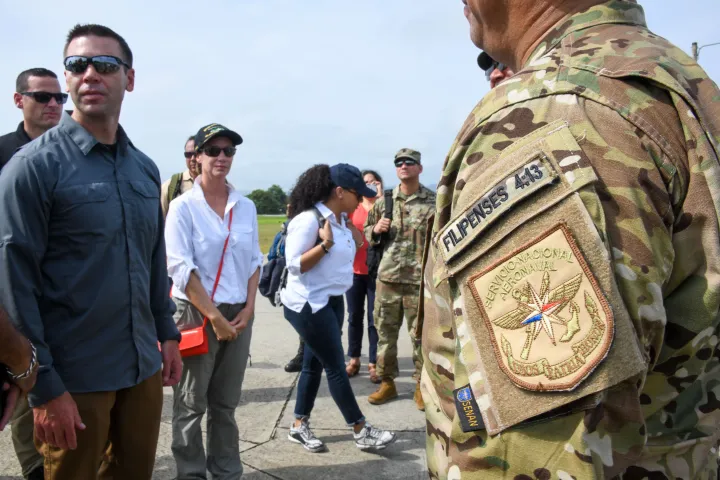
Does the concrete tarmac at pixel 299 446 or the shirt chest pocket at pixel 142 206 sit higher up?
the shirt chest pocket at pixel 142 206

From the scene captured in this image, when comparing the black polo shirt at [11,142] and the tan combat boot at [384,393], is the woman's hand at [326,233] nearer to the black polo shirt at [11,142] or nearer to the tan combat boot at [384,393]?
the tan combat boot at [384,393]

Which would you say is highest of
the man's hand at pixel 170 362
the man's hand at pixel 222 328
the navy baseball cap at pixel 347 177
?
the navy baseball cap at pixel 347 177

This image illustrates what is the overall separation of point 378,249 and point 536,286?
4578 mm

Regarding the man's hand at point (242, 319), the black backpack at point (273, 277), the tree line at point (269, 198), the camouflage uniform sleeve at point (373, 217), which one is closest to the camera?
the man's hand at point (242, 319)

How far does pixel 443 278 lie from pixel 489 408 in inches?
9.6

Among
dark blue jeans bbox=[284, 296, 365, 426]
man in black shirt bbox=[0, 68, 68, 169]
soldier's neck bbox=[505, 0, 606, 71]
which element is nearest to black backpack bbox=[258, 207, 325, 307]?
dark blue jeans bbox=[284, 296, 365, 426]

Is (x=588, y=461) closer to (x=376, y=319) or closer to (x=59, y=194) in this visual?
(x=59, y=194)

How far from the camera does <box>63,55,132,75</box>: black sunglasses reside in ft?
7.73

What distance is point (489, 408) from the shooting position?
98 centimetres

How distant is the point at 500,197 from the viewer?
987 millimetres

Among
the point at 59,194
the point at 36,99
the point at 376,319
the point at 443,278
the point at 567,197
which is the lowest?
the point at 376,319

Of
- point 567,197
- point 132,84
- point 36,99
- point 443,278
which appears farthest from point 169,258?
point 567,197

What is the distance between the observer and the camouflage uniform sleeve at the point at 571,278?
90 cm

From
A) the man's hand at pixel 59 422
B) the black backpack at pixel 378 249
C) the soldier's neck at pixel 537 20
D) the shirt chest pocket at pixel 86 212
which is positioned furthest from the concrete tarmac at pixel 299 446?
the soldier's neck at pixel 537 20
